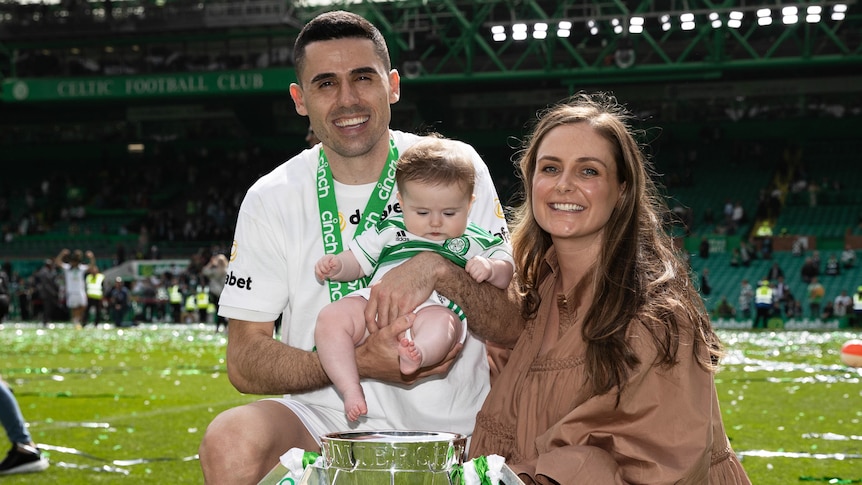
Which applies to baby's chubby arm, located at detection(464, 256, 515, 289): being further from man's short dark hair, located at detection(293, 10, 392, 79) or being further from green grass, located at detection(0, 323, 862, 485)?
green grass, located at detection(0, 323, 862, 485)

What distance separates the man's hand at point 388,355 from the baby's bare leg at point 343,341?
38mm

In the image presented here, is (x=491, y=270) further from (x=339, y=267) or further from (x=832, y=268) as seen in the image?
(x=832, y=268)

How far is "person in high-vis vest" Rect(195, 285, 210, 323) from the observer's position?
25609mm

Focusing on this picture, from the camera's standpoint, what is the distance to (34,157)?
43125 mm

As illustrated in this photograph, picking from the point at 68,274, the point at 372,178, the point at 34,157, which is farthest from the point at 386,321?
the point at 34,157

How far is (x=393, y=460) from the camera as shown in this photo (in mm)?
2232

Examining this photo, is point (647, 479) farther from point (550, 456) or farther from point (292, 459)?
point (292, 459)

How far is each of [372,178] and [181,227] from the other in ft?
110

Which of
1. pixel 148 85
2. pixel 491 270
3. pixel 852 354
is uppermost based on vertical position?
pixel 148 85

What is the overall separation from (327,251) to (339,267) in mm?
190

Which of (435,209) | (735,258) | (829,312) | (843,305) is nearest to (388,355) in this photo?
(435,209)

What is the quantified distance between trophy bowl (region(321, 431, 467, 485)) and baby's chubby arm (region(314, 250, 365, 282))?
52.8 inches

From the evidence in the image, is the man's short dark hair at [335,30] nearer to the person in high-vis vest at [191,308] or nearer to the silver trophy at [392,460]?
the silver trophy at [392,460]

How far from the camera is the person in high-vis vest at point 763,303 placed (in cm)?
2259
